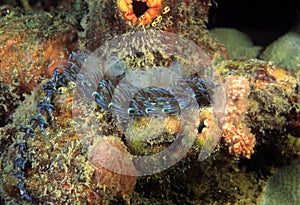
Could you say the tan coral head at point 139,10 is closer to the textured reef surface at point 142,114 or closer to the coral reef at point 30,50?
the textured reef surface at point 142,114

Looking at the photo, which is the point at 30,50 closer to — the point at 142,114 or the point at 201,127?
the point at 142,114

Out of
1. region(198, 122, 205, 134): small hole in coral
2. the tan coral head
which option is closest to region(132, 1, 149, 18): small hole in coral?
the tan coral head

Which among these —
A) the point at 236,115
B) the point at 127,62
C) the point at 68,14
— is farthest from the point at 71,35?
the point at 236,115

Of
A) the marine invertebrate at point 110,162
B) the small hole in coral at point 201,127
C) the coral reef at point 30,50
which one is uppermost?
the coral reef at point 30,50

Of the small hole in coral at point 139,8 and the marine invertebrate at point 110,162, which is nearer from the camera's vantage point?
the marine invertebrate at point 110,162

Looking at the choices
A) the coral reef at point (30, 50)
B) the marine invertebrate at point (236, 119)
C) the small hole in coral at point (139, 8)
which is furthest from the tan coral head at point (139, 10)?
the coral reef at point (30, 50)

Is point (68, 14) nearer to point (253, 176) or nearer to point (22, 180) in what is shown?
point (22, 180)

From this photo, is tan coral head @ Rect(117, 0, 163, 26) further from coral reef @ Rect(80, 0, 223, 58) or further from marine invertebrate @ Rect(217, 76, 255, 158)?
marine invertebrate @ Rect(217, 76, 255, 158)

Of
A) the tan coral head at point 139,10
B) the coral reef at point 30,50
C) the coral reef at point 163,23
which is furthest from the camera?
the coral reef at point 30,50
